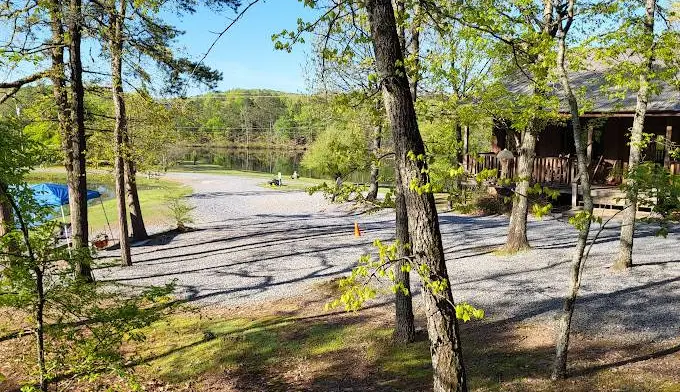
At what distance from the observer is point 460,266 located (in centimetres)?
1290

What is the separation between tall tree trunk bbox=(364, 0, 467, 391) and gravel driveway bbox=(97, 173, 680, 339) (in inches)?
182

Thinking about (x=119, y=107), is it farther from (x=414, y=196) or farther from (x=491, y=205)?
(x=491, y=205)

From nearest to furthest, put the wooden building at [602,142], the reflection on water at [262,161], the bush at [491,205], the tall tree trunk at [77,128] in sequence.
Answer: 1. the tall tree trunk at [77,128]
2. the wooden building at [602,142]
3. the bush at [491,205]
4. the reflection on water at [262,161]

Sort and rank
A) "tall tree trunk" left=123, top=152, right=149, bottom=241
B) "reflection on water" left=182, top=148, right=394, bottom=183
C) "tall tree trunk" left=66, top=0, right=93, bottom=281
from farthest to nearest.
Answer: "reflection on water" left=182, top=148, right=394, bottom=183 → "tall tree trunk" left=123, top=152, right=149, bottom=241 → "tall tree trunk" left=66, top=0, right=93, bottom=281

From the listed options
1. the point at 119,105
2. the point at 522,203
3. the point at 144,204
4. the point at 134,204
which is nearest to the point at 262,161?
the point at 144,204

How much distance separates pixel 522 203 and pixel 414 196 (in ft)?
30.9

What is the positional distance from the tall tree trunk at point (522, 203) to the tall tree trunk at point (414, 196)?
787 centimetres

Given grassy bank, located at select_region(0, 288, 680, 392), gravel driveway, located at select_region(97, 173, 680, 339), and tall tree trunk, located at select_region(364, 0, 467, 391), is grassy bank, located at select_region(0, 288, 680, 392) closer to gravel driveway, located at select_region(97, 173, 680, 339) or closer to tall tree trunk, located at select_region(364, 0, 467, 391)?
gravel driveway, located at select_region(97, 173, 680, 339)

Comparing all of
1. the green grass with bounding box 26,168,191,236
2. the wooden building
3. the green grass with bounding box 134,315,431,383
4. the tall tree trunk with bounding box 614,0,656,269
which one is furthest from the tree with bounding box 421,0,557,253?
the green grass with bounding box 26,168,191,236

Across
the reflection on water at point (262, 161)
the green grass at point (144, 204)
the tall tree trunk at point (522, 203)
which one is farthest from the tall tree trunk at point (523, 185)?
the reflection on water at point (262, 161)

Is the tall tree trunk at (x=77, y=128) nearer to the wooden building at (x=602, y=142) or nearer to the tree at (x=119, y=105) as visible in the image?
the tree at (x=119, y=105)

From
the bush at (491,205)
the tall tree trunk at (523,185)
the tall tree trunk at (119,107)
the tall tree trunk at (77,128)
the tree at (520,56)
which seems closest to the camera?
the tree at (520,56)

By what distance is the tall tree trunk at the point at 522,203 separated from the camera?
12.1 m

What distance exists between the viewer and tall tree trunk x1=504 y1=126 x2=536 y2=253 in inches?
476
